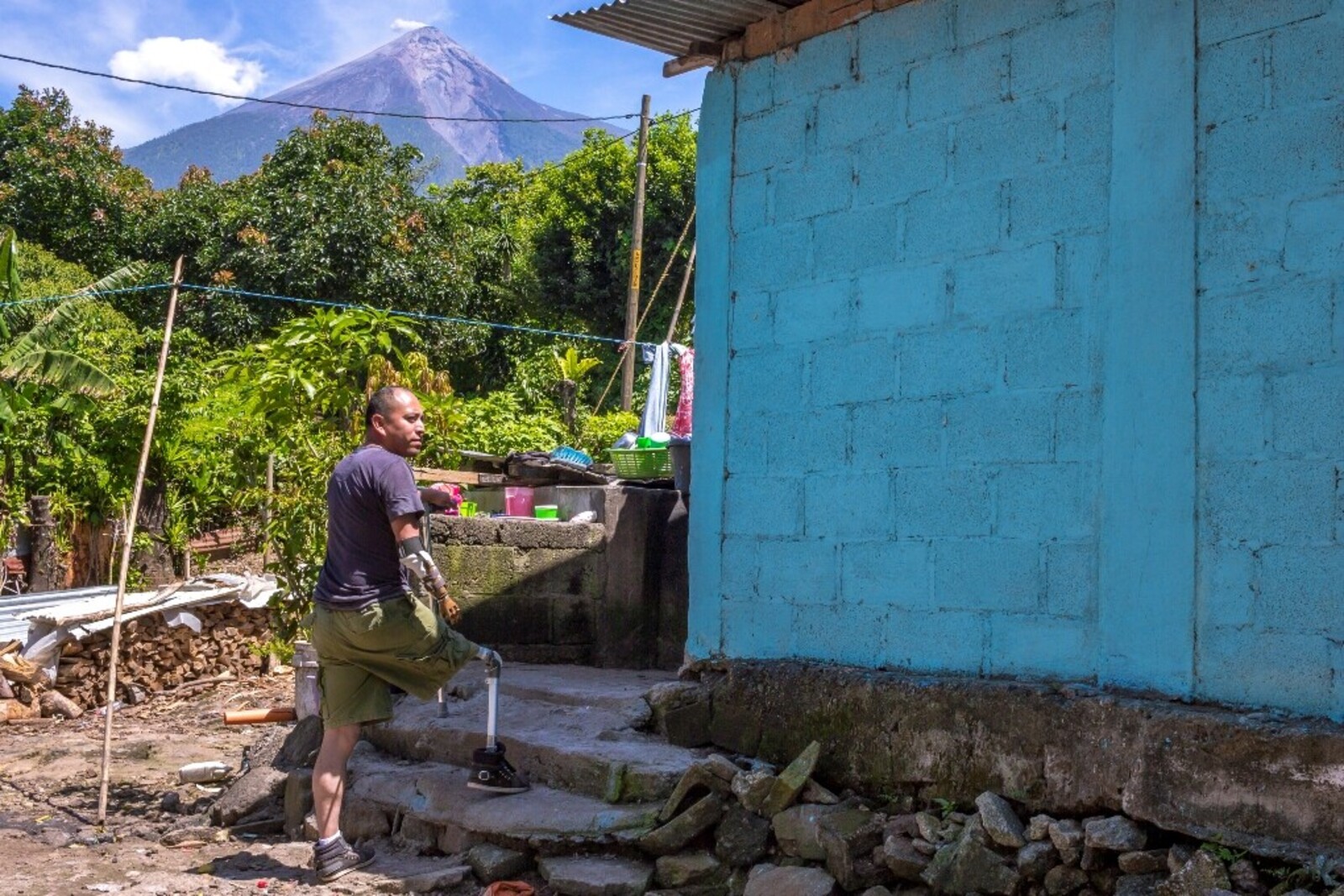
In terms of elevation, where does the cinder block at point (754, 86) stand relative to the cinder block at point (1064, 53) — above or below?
above

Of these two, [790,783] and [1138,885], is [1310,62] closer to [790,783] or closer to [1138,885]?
[1138,885]

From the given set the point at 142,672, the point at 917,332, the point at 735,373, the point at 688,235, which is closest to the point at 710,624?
the point at 735,373

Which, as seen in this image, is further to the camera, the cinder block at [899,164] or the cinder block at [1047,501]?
the cinder block at [899,164]

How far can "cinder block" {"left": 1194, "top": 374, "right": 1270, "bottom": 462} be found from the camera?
12.8ft

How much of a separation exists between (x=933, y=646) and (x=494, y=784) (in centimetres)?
182

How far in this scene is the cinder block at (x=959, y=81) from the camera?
15.5 feet

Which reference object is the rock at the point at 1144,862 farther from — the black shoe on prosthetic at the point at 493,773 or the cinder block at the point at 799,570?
the black shoe on prosthetic at the point at 493,773

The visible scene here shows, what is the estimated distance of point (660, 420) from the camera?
37.2ft

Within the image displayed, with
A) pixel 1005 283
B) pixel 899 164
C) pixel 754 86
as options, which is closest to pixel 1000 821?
pixel 1005 283

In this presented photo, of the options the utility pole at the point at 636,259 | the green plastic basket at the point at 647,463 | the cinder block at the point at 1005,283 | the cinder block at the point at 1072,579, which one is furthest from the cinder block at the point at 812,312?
the utility pole at the point at 636,259

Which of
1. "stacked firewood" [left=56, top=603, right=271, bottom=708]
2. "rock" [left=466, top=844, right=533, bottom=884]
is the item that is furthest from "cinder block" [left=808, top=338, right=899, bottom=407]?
"stacked firewood" [left=56, top=603, right=271, bottom=708]

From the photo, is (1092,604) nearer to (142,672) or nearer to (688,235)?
(142,672)

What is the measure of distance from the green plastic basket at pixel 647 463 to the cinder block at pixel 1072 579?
4442 millimetres

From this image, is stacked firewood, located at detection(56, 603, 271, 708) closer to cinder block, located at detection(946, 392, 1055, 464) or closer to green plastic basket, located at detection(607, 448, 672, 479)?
green plastic basket, located at detection(607, 448, 672, 479)
